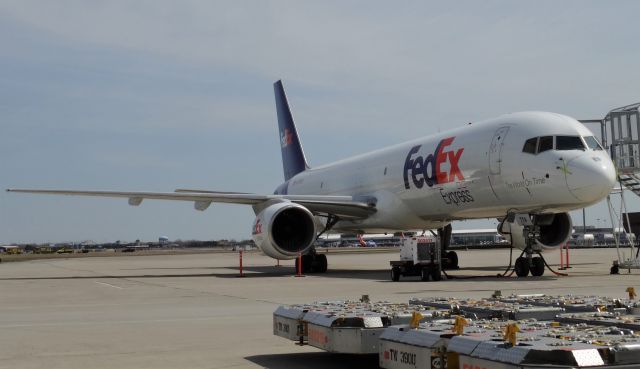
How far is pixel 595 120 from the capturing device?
21.3 meters

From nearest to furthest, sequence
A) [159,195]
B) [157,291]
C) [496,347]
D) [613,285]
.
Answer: [496,347], [613,285], [157,291], [159,195]

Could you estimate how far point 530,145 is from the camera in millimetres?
18047

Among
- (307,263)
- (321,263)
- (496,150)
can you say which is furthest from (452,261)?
(496,150)

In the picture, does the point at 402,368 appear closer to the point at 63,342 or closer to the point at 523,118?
the point at 63,342

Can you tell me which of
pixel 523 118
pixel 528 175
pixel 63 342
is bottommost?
pixel 63 342

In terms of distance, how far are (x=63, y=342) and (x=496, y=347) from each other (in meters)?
5.62

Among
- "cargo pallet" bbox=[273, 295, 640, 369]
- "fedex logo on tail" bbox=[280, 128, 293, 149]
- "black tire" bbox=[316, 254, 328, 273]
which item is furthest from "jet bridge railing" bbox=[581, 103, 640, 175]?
"fedex logo on tail" bbox=[280, 128, 293, 149]

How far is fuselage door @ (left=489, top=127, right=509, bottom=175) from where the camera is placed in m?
18.7

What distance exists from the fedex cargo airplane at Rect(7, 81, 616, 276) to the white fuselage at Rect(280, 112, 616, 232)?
→ 0.08ft

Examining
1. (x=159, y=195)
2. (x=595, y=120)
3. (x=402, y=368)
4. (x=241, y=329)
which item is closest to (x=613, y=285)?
(x=595, y=120)

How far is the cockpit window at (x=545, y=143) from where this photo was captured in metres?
17.8

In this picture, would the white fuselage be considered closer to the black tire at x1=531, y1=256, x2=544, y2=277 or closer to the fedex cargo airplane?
the fedex cargo airplane

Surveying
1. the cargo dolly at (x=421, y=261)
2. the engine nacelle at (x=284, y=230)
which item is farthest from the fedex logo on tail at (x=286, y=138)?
the cargo dolly at (x=421, y=261)

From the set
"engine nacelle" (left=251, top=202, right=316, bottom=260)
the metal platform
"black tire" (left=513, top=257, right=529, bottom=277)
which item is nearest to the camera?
the metal platform
